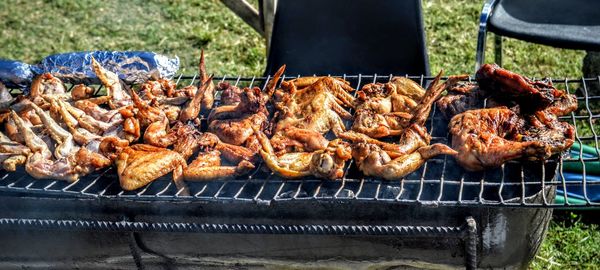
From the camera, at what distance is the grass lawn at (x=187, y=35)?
7363 millimetres

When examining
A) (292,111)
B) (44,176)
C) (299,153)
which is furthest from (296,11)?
(44,176)

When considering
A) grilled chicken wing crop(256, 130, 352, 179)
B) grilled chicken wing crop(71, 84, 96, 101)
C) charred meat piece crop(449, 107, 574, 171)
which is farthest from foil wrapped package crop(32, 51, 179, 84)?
charred meat piece crop(449, 107, 574, 171)

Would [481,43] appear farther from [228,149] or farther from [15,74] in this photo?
[15,74]

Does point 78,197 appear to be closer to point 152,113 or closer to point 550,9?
point 152,113

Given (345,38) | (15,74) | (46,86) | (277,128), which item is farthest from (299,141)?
(15,74)

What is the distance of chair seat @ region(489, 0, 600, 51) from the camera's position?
535cm

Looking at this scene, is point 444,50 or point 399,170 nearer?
point 399,170

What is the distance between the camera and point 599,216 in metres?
5.13

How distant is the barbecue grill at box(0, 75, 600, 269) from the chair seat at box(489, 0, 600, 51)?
6.81 feet

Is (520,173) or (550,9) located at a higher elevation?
(520,173)

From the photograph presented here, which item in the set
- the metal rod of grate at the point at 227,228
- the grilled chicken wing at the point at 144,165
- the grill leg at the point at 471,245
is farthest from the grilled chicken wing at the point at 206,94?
the grill leg at the point at 471,245

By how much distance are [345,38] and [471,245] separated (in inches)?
113

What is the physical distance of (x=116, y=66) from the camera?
4625 millimetres

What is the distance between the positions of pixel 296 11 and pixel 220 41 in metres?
2.68
